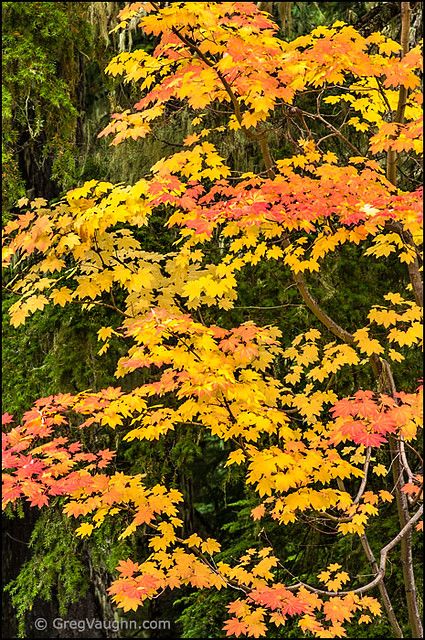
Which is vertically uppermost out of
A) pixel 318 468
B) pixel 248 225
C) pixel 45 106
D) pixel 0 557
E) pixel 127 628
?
pixel 45 106

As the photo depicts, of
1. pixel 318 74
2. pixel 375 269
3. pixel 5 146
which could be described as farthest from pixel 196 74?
pixel 375 269

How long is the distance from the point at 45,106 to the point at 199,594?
4.15 metres

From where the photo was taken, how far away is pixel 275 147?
6.20 m

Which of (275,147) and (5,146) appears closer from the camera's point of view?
(5,146)

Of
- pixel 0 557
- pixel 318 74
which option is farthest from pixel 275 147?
pixel 0 557

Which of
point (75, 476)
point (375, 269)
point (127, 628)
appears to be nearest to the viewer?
point (75, 476)

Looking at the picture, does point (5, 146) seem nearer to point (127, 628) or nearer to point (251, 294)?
point (251, 294)

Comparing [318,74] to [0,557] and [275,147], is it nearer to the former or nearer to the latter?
[275,147]

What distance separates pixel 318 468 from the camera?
384cm

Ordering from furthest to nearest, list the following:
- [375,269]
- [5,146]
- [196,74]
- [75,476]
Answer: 1. [375,269]
2. [5,146]
3. [75,476]
4. [196,74]

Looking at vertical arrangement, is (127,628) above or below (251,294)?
below

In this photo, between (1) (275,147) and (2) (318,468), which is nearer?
(2) (318,468)

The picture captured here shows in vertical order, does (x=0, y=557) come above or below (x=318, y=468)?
below

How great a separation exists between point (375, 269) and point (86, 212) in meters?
3.12
